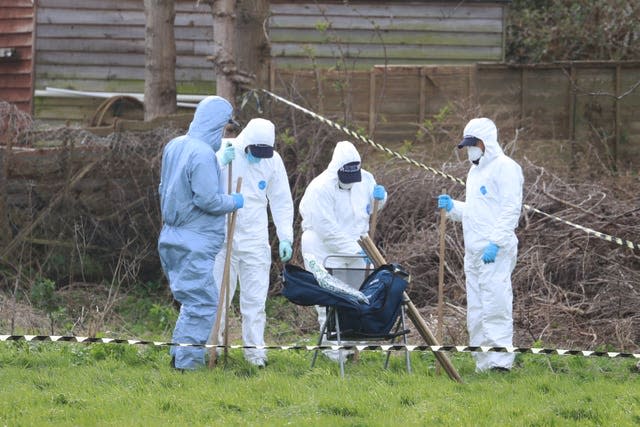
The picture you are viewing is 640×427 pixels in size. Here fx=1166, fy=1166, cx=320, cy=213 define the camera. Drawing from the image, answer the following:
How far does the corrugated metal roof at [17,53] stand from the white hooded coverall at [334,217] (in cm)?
1024

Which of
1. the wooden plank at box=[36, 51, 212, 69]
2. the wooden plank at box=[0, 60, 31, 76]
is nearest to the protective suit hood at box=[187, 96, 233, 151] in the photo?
the wooden plank at box=[36, 51, 212, 69]

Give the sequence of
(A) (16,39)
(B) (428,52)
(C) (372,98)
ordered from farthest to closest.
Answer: (A) (16,39), (B) (428,52), (C) (372,98)

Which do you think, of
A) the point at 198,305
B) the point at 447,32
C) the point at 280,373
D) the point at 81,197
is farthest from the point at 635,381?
the point at 447,32

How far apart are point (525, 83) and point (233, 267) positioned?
7194mm

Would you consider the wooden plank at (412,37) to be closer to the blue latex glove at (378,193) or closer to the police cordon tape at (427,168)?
the police cordon tape at (427,168)

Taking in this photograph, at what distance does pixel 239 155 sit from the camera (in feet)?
32.3

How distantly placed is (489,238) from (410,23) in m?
9.65

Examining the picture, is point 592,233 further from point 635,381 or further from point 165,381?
point 165,381

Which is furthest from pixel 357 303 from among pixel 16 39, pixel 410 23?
pixel 16 39

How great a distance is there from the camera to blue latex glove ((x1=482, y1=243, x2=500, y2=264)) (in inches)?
361

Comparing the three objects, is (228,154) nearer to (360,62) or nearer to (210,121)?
(210,121)

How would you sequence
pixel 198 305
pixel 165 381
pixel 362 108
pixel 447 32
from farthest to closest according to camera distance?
pixel 447 32, pixel 362 108, pixel 198 305, pixel 165 381

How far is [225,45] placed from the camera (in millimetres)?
13773

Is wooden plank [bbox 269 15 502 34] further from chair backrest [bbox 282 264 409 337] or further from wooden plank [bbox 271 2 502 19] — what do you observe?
chair backrest [bbox 282 264 409 337]
